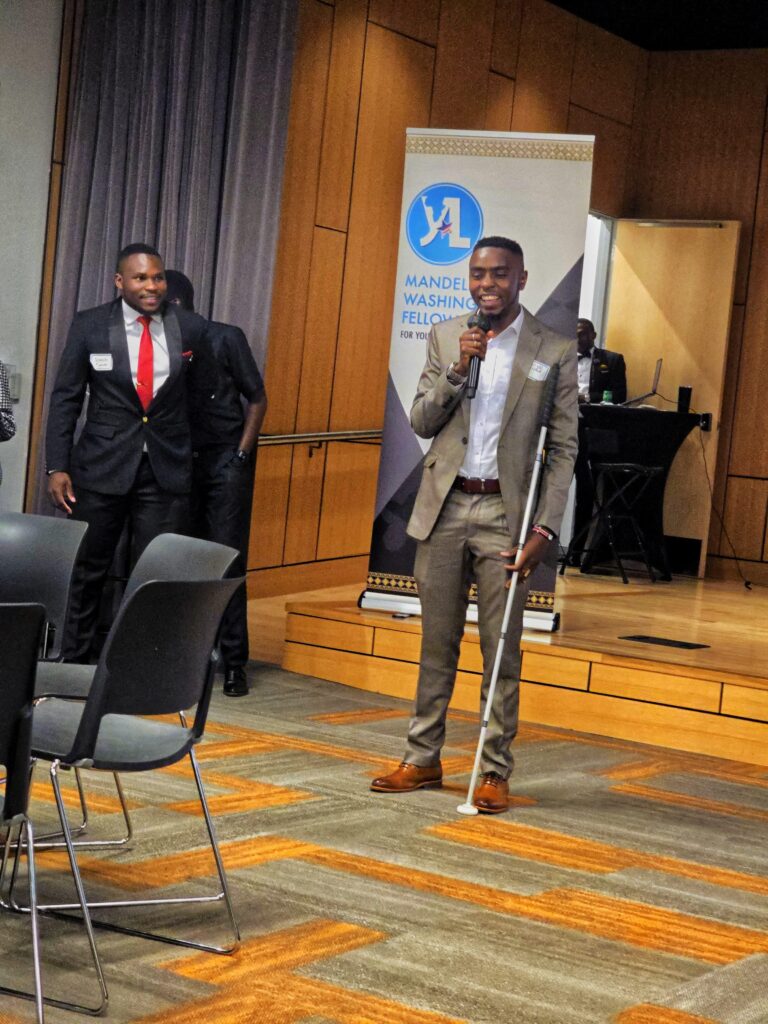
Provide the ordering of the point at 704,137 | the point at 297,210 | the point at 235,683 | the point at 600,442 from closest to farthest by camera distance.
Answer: the point at 235,683
the point at 297,210
the point at 600,442
the point at 704,137

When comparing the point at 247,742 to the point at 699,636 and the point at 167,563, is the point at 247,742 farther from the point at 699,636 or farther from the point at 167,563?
the point at 699,636

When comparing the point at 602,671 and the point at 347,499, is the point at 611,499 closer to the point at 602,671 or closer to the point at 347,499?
the point at 347,499

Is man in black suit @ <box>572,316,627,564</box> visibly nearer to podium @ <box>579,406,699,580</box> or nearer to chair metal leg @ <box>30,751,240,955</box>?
podium @ <box>579,406,699,580</box>

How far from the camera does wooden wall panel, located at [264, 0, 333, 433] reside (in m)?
8.53

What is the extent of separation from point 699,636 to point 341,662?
1.90 m

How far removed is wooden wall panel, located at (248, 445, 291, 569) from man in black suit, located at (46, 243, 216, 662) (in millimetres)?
2491

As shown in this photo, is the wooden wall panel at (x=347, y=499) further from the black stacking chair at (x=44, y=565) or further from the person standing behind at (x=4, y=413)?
the black stacking chair at (x=44, y=565)

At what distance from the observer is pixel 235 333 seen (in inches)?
248

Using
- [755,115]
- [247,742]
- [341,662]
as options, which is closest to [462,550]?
[247,742]

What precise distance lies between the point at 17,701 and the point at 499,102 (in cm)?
827

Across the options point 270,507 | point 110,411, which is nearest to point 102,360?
point 110,411

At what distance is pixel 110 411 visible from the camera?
589cm

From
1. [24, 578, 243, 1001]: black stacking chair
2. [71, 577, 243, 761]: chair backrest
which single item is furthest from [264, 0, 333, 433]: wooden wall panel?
[71, 577, 243, 761]: chair backrest

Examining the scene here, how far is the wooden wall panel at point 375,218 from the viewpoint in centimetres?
912
